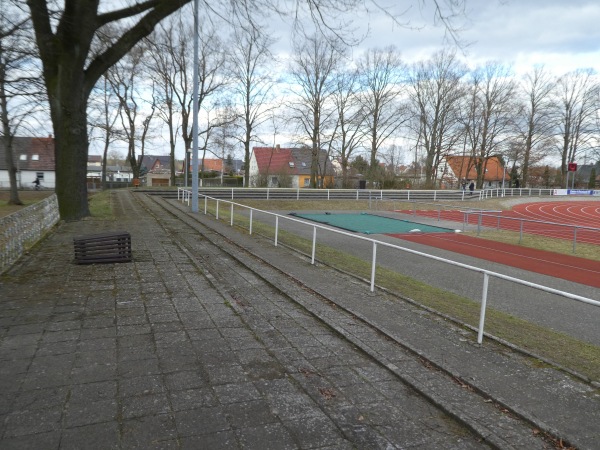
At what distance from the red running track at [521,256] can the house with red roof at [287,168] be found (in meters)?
32.6

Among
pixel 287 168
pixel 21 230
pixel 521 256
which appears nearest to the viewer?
pixel 21 230

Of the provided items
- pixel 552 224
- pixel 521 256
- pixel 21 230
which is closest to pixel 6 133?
pixel 21 230

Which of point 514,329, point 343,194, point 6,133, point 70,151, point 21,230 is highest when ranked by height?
point 6,133

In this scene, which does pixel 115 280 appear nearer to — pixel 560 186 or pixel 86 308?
pixel 86 308

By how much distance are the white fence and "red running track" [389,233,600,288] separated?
41.2 ft

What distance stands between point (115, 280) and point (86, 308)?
1.47 meters

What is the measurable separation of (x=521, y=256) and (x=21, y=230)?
47.3ft

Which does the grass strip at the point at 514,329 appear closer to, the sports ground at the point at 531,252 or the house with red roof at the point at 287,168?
the sports ground at the point at 531,252

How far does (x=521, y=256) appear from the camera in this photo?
14688mm

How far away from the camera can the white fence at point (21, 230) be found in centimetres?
754

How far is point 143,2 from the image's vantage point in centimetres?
1077

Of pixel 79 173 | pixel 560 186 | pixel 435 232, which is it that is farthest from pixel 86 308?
pixel 560 186

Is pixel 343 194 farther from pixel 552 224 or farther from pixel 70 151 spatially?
pixel 70 151

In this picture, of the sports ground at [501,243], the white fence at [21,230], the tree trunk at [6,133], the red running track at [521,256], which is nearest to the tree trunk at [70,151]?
the white fence at [21,230]
